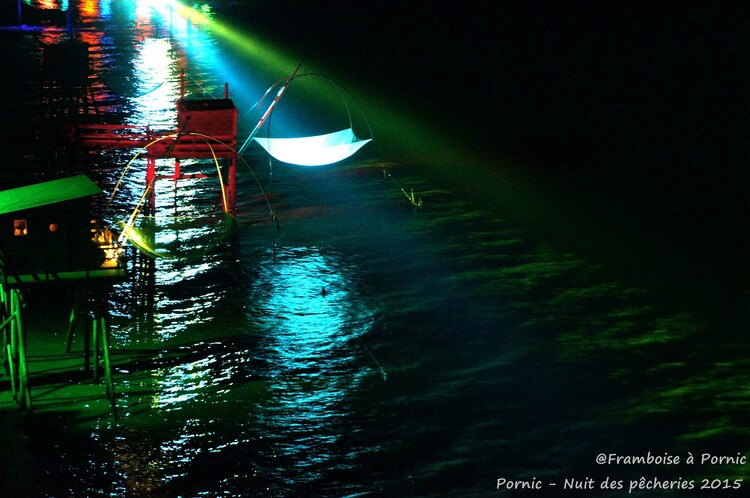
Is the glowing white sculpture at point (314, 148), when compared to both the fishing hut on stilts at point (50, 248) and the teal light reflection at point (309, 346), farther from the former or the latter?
the fishing hut on stilts at point (50, 248)

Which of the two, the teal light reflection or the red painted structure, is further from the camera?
the red painted structure

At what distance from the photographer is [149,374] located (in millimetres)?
9289

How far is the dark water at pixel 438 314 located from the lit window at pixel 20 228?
66.7 inches

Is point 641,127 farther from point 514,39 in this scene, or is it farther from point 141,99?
point 514,39

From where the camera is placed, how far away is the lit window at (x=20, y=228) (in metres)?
7.66

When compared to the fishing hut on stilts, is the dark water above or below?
below

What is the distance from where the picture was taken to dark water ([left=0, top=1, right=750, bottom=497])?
25.7 feet

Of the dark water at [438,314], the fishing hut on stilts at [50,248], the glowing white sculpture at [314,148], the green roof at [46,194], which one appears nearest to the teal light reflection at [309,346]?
the dark water at [438,314]

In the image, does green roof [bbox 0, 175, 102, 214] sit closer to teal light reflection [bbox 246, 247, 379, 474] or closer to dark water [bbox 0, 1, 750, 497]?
dark water [bbox 0, 1, 750, 497]

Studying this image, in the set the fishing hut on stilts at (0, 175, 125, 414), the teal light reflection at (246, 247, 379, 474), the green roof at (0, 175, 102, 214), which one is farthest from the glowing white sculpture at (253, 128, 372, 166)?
the fishing hut on stilts at (0, 175, 125, 414)

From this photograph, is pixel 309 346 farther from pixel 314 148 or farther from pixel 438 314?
pixel 314 148

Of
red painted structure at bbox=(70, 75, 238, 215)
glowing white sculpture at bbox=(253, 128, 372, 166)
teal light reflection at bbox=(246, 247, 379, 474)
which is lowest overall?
teal light reflection at bbox=(246, 247, 379, 474)

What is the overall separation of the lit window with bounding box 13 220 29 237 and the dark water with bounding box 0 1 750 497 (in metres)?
1.69

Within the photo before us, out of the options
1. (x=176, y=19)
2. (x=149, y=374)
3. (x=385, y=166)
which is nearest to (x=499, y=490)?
(x=149, y=374)
